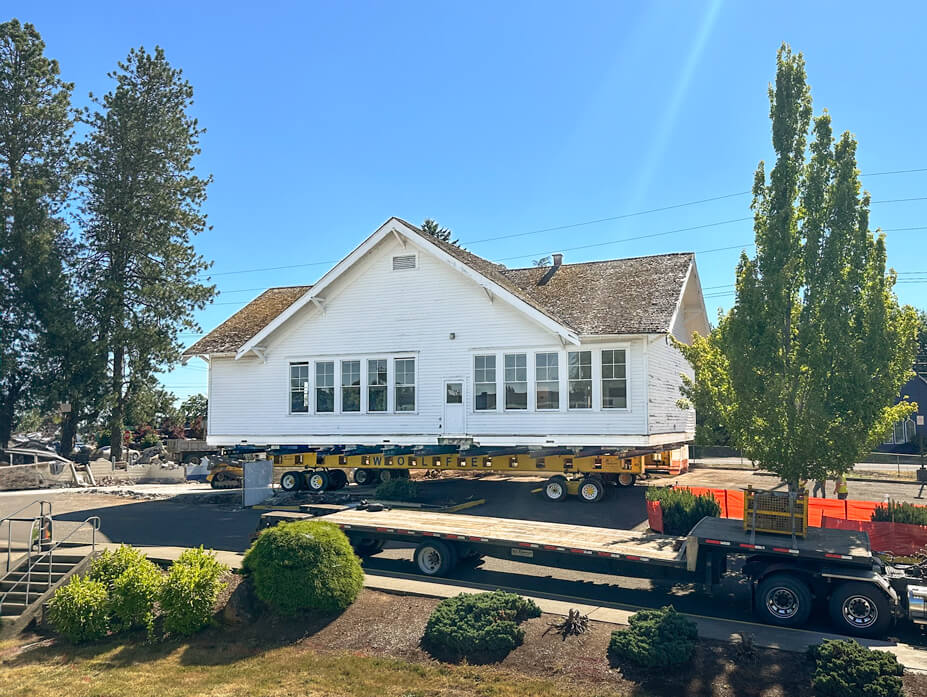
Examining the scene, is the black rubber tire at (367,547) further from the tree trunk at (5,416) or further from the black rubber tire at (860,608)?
the tree trunk at (5,416)

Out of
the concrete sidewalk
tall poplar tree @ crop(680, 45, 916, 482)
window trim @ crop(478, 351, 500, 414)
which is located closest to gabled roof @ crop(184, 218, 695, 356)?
window trim @ crop(478, 351, 500, 414)

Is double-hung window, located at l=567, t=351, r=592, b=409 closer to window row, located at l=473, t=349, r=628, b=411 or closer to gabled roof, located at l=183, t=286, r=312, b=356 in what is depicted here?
window row, located at l=473, t=349, r=628, b=411

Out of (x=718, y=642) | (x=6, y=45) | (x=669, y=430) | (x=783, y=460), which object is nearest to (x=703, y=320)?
(x=669, y=430)

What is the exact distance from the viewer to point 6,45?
4350 cm

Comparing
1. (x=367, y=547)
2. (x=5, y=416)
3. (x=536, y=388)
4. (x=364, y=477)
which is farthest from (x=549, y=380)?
(x=5, y=416)

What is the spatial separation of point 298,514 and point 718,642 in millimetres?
9504

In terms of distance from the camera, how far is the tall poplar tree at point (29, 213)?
42031mm

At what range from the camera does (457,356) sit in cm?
2480

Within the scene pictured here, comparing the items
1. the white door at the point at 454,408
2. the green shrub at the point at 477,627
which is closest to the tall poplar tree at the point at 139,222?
the white door at the point at 454,408

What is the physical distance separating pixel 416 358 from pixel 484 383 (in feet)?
8.91

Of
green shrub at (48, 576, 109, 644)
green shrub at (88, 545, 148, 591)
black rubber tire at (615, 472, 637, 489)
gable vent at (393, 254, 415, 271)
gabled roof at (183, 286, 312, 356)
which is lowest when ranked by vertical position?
green shrub at (48, 576, 109, 644)

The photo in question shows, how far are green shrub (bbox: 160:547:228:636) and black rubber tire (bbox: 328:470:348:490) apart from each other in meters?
15.9

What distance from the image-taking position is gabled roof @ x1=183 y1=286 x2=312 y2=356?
94.3 feet

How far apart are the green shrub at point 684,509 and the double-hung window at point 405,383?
11.3 metres
